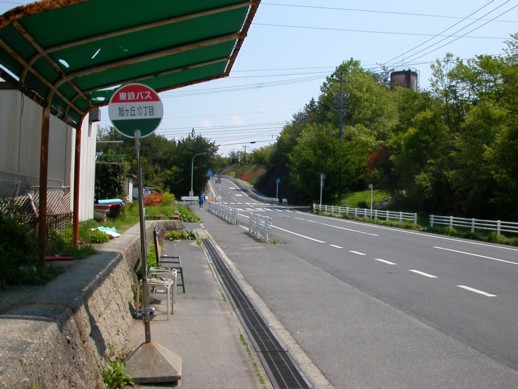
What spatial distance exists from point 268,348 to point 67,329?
9.71ft

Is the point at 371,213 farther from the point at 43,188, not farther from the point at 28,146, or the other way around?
the point at 43,188

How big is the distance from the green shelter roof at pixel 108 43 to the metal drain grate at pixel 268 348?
12.3 feet

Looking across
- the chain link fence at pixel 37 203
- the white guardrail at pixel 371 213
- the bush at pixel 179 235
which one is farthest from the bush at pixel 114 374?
the white guardrail at pixel 371 213

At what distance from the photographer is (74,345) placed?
3.98m

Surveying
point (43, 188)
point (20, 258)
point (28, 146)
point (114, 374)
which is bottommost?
point (114, 374)

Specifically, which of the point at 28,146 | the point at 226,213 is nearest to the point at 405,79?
the point at 226,213

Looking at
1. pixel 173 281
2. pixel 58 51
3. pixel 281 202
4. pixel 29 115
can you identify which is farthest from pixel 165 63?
pixel 281 202

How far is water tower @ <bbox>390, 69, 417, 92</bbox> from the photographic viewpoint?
312 feet

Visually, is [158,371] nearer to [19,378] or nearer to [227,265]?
[19,378]

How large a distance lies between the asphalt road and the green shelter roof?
13.1 feet

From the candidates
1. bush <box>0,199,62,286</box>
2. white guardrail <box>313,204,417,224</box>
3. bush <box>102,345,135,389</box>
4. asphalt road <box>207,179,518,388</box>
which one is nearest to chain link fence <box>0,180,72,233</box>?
bush <box>0,199,62,286</box>

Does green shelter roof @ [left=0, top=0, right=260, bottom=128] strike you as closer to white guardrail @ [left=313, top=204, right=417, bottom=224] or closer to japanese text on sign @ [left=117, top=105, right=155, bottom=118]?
japanese text on sign @ [left=117, top=105, right=155, bottom=118]

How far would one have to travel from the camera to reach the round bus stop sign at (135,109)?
533 cm

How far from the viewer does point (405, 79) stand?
9675 centimetres
